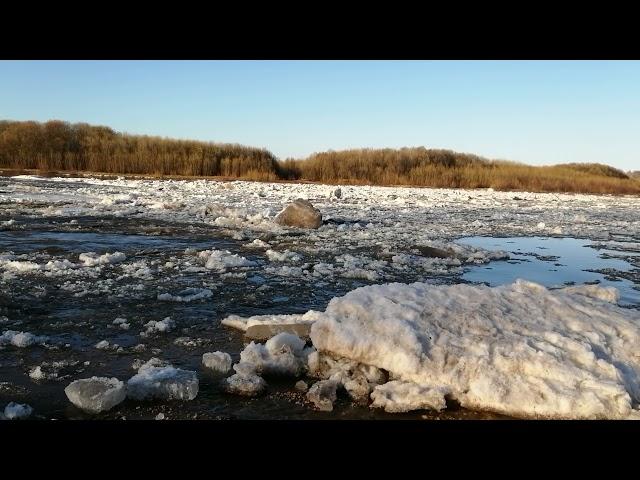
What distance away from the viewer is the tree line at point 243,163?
27.9 m

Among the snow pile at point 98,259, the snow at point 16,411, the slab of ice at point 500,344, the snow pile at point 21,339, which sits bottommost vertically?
the snow at point 16,411

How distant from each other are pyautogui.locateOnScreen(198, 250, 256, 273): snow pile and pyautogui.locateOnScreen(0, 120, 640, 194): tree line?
875 inches

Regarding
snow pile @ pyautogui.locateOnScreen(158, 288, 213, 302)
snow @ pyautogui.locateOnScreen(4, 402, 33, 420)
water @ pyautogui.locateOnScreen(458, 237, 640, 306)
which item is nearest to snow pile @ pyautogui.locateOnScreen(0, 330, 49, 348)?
snow @ pyautogui.locateOnScreen(4, 402, 33, 420)

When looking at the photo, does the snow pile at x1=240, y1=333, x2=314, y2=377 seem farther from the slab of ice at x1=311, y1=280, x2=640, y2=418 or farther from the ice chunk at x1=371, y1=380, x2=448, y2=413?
the ice chunk at x1=371, y1=380, x2=448, y2=413

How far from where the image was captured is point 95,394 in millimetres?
2205

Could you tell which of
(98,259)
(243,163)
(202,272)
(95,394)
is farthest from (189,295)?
(243,163)

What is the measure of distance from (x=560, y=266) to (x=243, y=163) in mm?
24431

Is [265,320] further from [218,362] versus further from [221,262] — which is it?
[221,262]

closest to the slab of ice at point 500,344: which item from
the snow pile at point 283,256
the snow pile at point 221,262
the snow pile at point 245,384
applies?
the snow pile at point 245,384

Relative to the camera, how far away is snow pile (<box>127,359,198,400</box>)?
2324 millimetres

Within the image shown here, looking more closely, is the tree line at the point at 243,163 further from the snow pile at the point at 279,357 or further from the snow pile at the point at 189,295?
the snow pile at the point at 279,357

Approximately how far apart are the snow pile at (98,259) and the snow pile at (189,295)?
1.48 meters
